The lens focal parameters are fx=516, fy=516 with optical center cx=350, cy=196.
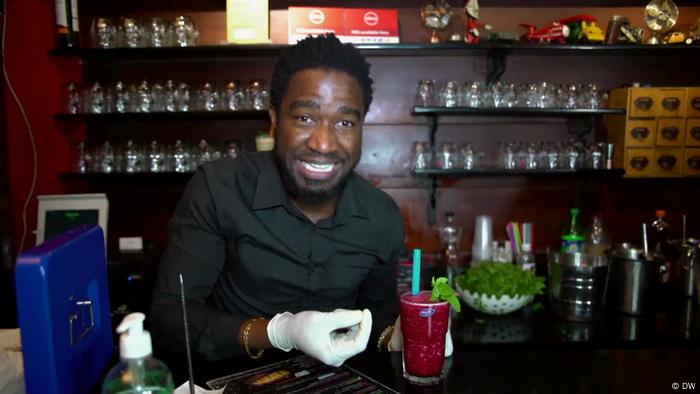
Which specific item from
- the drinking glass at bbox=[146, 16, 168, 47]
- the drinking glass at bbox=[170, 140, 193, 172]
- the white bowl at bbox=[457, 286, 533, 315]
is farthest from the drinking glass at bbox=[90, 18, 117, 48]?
the white bowl at bbox=[457, 286, 533, 315]

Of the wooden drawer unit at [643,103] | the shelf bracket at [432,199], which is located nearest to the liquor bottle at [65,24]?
the shelf bracket at [432,199]

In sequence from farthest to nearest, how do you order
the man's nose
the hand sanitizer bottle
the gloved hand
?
the man's nose < the gloved hand < the hand sanitizer bottle

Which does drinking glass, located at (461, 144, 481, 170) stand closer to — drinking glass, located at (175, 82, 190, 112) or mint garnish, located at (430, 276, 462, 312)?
drinking glass, located at (175, 82, 190, 112)

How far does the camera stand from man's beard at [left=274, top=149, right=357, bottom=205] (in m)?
1.44

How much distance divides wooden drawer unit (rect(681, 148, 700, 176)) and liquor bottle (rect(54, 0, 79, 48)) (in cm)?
308

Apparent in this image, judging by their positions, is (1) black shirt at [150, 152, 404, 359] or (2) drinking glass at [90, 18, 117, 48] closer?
(1) black shirt at [150, 152, 404, 359]

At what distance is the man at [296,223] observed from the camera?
4.53 ft

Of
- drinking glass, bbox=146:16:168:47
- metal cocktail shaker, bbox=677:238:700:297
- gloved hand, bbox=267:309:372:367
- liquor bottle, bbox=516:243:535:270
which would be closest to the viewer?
gloved hand, bbox=267:309:372:367

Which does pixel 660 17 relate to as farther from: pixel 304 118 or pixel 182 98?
pixel 182 98

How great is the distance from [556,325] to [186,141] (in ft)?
6.48

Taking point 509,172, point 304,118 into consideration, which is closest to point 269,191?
point 304,118

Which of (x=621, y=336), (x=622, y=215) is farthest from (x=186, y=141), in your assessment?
(x=622, y=215)

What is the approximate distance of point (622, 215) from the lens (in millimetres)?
2904

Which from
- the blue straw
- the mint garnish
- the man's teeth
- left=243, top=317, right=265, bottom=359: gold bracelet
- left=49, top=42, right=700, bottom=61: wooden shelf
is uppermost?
left=49, top=42, right=700, bottom=61: wooden shelf
